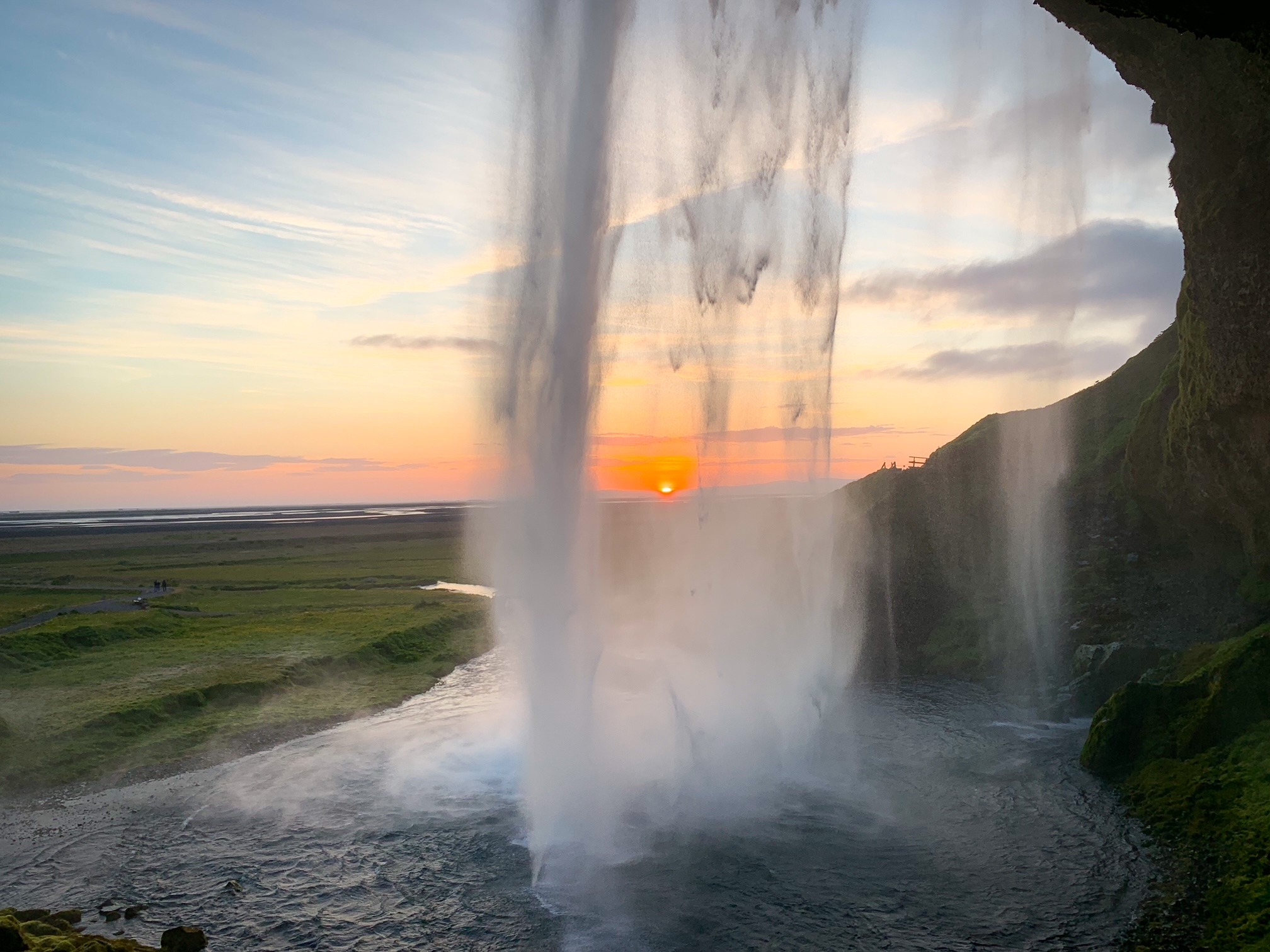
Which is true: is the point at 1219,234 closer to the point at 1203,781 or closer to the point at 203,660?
the point at 1203,781

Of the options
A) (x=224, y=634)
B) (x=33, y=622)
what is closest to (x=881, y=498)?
(x=224, y=634)

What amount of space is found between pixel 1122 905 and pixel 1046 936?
2.18 metres

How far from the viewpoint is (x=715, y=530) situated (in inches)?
1284

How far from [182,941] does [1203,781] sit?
22.8 m

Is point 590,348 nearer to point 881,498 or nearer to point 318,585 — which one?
point 881,498

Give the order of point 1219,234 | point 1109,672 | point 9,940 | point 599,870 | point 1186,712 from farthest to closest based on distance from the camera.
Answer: point 1109,672 < point 1219,234 < point 1186,712 < point 599,870 < point 9,940

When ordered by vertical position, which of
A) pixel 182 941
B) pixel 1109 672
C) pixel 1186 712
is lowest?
pixel 182 941

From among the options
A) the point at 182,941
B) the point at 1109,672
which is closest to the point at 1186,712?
the point at 1109,672

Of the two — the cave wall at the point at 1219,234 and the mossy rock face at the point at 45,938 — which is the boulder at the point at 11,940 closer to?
the mossy rock face at the point at 45,938

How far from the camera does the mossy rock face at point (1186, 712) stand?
2097cm

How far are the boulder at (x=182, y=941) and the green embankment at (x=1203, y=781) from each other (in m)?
17.1

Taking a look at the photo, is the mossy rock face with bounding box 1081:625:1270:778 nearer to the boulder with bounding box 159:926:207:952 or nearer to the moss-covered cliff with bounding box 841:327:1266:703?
the moss-covered cliff with bounding box 841:327:1266:703

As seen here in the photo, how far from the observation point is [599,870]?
712 inches

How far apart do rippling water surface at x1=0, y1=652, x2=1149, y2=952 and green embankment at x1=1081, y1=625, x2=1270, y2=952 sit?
873mm
